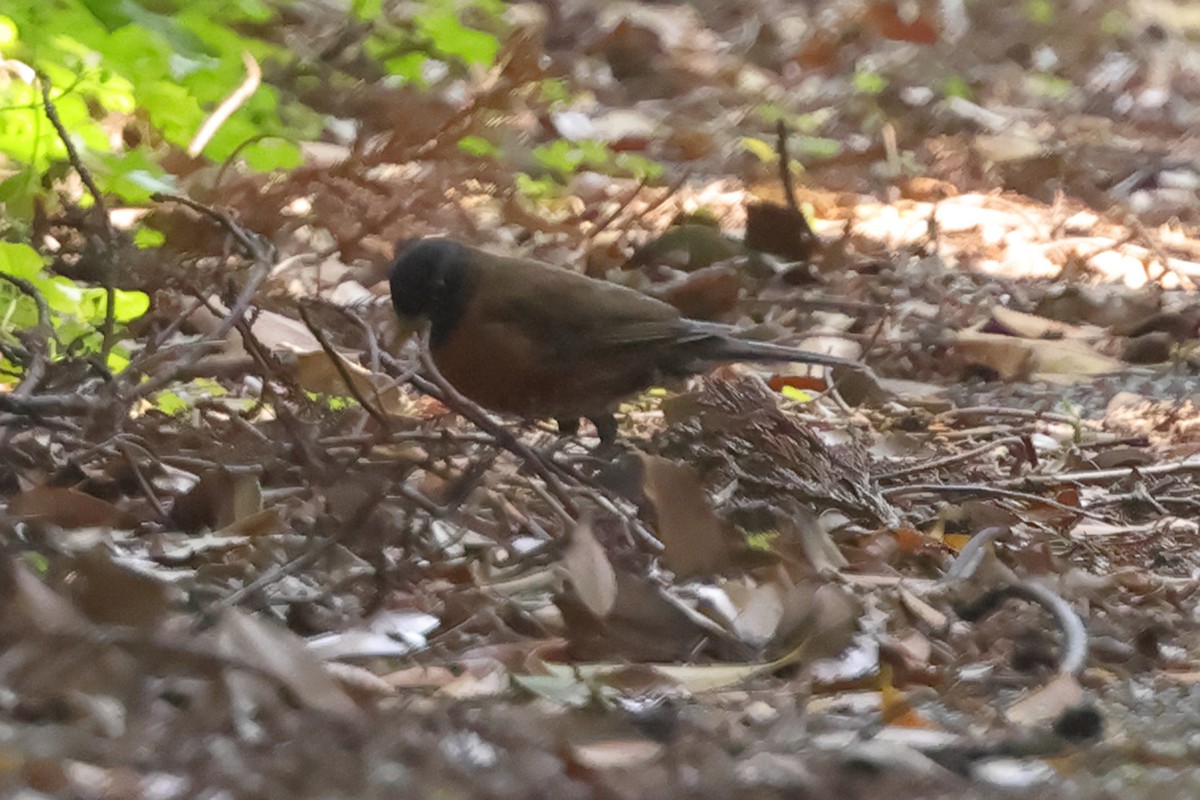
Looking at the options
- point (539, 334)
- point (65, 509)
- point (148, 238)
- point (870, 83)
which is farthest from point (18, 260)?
point (870, 83)

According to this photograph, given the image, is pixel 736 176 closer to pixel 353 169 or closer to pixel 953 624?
pixel 353 169

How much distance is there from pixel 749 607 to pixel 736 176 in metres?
4.38

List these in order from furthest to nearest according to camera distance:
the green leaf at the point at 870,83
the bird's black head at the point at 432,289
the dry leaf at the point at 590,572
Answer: the green leaf at the point at 870,83 → the bird's black head at the point at 432,289 → the dry leaf at the point at 590,572

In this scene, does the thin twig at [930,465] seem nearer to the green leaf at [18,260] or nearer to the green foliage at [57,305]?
the green foliage at [57,305]

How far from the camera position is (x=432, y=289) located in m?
3.35

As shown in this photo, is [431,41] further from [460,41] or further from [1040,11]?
[1040,11]

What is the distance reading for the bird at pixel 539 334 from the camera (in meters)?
3.27

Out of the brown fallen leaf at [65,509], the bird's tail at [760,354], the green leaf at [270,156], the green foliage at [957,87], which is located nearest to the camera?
the brown fallen leaf at [65,509]

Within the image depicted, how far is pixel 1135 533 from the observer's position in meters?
2.87

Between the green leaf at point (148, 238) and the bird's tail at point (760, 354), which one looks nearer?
the green leaf at point (148, 238)

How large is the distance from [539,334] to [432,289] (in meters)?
0.24

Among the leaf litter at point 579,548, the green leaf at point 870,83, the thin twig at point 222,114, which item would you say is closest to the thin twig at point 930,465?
the leaf litter at point 579,548

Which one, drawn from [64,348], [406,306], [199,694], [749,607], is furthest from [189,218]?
[199,694]

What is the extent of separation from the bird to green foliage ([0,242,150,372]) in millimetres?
639
